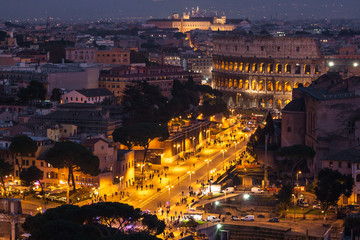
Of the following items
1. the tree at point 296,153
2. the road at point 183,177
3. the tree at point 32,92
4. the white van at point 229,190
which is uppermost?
the tree at point 32,92

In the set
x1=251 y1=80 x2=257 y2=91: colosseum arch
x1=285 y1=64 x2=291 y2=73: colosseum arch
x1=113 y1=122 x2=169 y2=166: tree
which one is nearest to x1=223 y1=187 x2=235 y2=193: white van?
x1=113 y1=122 x2=169 y2=166: tree

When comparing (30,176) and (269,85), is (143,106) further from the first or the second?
(269,85)

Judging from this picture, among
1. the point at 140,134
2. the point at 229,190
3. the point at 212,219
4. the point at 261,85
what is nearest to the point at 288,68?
the point at 261,85

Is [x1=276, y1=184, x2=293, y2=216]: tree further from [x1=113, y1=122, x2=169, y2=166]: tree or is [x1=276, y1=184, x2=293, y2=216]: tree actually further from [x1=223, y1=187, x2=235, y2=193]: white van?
[x1=113, y1=122, x2=169, y2=166]: tree

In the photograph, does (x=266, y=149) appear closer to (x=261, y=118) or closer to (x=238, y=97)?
(x=261, y=118)

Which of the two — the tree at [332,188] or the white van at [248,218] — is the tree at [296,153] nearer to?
the tree at [332,188]

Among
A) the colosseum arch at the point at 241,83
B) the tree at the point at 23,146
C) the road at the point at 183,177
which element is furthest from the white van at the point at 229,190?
the colosseum arch at the point at 241,83
